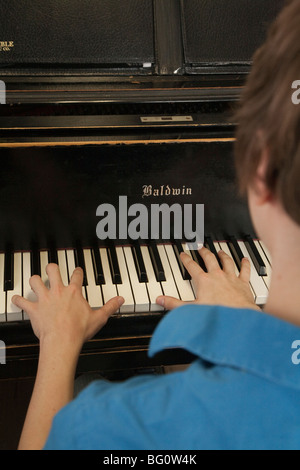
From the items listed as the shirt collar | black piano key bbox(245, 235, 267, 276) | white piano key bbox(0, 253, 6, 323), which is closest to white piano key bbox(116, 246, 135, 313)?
white piano key bbox(0, 253, 6, 323)

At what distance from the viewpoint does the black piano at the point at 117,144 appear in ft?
4.67

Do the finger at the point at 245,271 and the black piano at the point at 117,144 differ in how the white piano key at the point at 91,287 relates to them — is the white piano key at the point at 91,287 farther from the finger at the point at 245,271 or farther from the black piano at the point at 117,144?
the finger at the point at 245,271

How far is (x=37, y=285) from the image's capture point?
1.38 metres

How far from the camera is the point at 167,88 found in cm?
159

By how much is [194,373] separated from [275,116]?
1.40 ft

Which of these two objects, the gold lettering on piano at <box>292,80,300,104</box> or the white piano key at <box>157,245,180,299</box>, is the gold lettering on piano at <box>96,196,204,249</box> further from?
the gold lettering on piano at <box>292,80,300,104</box>

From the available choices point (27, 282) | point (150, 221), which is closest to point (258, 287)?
point (150, 221)

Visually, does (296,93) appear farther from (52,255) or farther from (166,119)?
(52,255)

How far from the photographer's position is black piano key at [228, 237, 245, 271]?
5.24ft

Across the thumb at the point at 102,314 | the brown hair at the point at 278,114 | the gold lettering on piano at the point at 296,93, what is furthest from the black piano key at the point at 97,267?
the gold lettering on piano at the point at 296,93

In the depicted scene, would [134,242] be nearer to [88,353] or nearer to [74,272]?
[74,272]

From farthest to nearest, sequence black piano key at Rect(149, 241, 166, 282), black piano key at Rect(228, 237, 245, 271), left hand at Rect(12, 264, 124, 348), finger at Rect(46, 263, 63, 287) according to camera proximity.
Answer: black piano key at Rect(228, 237, 245, 271) → black piano key at Rect(149, 241, 166, 282) → finger at Rect(46, 263, 63, 287) → left hand at Rect(12, 264, 124, 348)

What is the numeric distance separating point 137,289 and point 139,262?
0.11 m

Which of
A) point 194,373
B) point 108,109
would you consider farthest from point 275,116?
point 108,109
